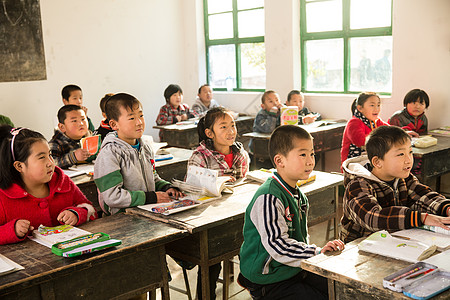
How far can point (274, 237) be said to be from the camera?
191cm

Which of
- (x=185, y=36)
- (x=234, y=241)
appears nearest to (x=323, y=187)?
(x=234, y=241)

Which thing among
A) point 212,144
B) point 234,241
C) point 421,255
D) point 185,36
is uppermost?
point 185,36

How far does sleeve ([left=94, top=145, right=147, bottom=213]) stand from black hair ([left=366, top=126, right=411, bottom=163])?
3.74ft

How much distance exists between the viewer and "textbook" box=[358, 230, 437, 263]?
1.71 meters

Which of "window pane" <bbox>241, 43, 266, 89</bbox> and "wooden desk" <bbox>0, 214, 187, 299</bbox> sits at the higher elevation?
"window pane" <bbox>241, 43, 266, 89</bbox>

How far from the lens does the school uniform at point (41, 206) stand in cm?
215

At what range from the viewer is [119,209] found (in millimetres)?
2596

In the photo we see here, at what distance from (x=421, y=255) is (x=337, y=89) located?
4606 mm

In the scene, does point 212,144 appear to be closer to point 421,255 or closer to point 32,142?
point 32,142

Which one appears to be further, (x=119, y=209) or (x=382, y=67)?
(x=382, y=67)

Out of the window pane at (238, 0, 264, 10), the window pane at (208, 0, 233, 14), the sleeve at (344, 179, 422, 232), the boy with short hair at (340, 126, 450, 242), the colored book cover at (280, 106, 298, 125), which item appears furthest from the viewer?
the window pane at (208, 0, 233, 14)

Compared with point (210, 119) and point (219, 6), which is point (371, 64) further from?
point (210, 119)

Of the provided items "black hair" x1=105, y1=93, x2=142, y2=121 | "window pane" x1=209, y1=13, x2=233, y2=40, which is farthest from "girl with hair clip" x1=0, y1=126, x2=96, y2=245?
"window pane" x1=209, y1=13, x2=233, y2=40

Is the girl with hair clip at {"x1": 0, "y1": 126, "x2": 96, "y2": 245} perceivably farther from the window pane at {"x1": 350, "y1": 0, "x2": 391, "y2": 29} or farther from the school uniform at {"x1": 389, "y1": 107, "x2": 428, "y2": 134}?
the window pane at {"x1": 350, "y1": 0, "x2": 391, "y2": 29}
